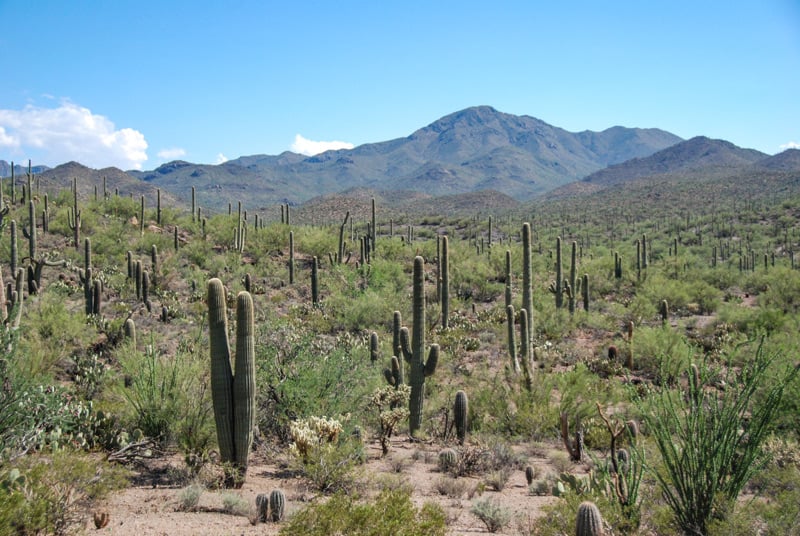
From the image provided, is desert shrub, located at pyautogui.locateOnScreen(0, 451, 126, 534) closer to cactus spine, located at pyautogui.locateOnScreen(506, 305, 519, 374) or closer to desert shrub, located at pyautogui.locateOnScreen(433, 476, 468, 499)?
desert shrub, located at pyautogui.locateOnScreen(433, 476, 468, 499)

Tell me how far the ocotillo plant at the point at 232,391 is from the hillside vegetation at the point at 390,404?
0.02 meters

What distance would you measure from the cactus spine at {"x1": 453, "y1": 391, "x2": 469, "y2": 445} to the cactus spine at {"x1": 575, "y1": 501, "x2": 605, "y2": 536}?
15.8ft

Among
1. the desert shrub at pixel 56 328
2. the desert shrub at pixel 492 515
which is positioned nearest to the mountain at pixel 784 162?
the desert shrub at pixel 56 328

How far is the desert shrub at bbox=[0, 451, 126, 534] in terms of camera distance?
4.70 metres

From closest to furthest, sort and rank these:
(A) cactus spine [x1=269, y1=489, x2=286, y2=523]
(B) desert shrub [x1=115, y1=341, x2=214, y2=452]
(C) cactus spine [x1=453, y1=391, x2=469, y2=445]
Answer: (A) cactus spine [x1=269, y1=489, x2=286, y2=523] → (B) desert shrub [x1=115, y1=341, x2=214, y2=452] → (C) cactus spine [x1=453, y1=391, x2=469, y2=445]

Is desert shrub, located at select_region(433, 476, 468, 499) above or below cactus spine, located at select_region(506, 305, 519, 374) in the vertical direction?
below

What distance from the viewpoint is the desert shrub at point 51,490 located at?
4.70 m

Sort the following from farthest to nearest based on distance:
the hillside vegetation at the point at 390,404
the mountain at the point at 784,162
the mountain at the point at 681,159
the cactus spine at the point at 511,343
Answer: the mountain at the point at 681,159 → the mountain at the point at 784,162 → the cactus spine at the point at 511,343 → the hillside vegetation at the point at 390,404

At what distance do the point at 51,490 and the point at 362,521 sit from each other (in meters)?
2.89

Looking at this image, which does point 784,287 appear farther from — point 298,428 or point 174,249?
point 174,249

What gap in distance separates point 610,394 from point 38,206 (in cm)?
3213

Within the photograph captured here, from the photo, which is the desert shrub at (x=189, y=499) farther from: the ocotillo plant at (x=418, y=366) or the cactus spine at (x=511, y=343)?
the cactus spine at (x=511, y=343)

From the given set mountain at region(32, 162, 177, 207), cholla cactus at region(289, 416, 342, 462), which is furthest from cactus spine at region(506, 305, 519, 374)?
mountain at region(32, 162, 177, 207)

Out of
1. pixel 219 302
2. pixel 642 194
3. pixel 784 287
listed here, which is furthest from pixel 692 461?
pixel 642 194
